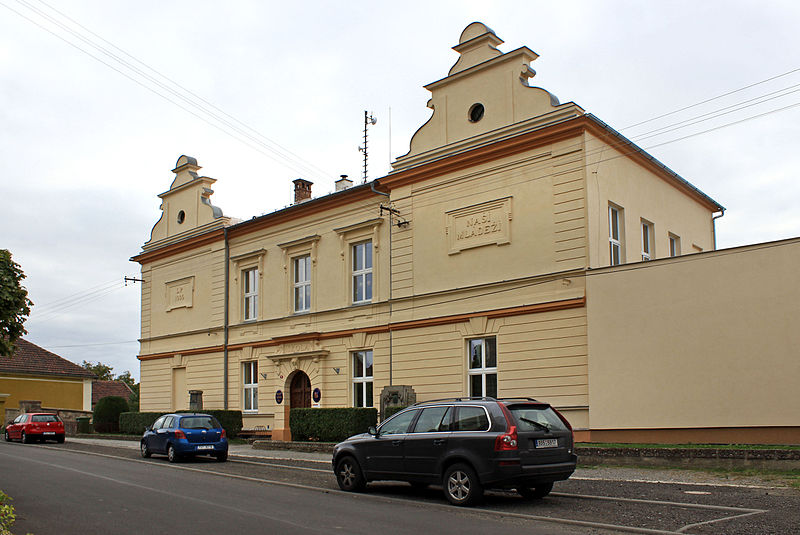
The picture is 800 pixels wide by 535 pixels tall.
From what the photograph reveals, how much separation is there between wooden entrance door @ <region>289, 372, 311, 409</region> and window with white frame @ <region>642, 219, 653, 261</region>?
12.9 metres

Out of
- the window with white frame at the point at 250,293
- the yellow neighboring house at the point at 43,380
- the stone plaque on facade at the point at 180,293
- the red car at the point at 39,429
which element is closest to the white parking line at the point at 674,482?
the window with white frame at the point at 250,293

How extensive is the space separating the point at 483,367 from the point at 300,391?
9.06m

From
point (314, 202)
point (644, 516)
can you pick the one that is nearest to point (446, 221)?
point (314, 202)

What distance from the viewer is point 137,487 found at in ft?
47.1

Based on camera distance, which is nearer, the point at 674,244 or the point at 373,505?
the point at 373,505

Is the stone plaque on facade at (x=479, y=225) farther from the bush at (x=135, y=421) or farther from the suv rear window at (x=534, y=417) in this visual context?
the bush at (x=135, y=421)

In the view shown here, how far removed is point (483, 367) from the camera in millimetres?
22266

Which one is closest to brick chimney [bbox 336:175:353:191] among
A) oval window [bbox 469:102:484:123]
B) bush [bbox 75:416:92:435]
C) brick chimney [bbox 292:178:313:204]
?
brick chimney [bbox 292:178:313:204]

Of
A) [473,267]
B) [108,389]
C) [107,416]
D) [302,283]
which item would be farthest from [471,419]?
[108,389]

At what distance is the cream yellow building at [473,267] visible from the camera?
20.0 metres

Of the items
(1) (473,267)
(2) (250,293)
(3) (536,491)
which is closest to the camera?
(3) (536,491)

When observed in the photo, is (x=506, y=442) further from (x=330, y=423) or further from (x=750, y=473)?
(x=330, y=423)

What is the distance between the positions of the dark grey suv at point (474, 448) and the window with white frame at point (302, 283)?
52.3 ft

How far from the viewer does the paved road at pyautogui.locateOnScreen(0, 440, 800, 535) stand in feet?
31.9
